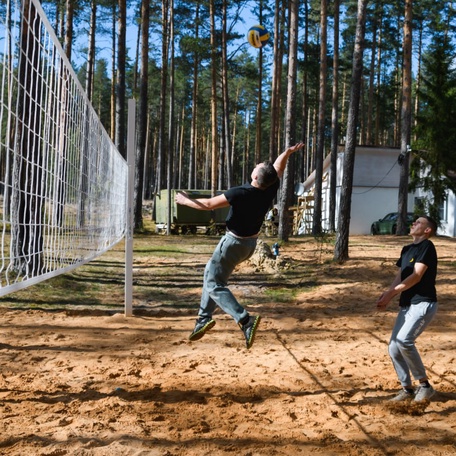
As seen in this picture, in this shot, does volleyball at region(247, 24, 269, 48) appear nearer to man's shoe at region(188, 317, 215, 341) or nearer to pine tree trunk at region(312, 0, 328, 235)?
pine tree trunk at region(312, 0, 328, 235)

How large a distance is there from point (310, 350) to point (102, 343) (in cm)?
254

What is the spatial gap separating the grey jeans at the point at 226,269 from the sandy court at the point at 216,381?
2.62 feet

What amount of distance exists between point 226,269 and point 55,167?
1.78 m

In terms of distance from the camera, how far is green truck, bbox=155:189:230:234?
26.7 meters

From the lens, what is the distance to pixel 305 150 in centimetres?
5806

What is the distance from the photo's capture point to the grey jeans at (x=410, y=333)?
452cm

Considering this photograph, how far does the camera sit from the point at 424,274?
15.1ft

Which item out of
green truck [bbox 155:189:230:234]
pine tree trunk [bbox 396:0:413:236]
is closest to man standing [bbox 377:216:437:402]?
pine tree trunk [bbox 396:0:413:236]

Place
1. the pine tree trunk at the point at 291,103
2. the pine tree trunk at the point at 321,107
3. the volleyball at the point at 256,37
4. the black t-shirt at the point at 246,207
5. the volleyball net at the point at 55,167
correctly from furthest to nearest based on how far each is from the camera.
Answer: the pine tree trunk at the point at 321,107 → the pine tree trunk at the point at 291,103 → the volleyball at the point at 256,37 → the black t-shirt at the point at 246,207 → the volleyball net at the point at 55,167

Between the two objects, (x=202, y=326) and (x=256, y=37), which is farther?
(x=256, y=37)

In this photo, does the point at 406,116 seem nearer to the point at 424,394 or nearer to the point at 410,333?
the point at 424,394

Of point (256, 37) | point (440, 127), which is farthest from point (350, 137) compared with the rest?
point (440, 127)

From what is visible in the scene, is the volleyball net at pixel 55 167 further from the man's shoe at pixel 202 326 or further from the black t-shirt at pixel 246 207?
the black t-shirt at pixel 246 207

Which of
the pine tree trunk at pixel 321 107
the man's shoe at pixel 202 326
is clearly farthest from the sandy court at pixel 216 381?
the pine tree trunk at pixel 321 107
